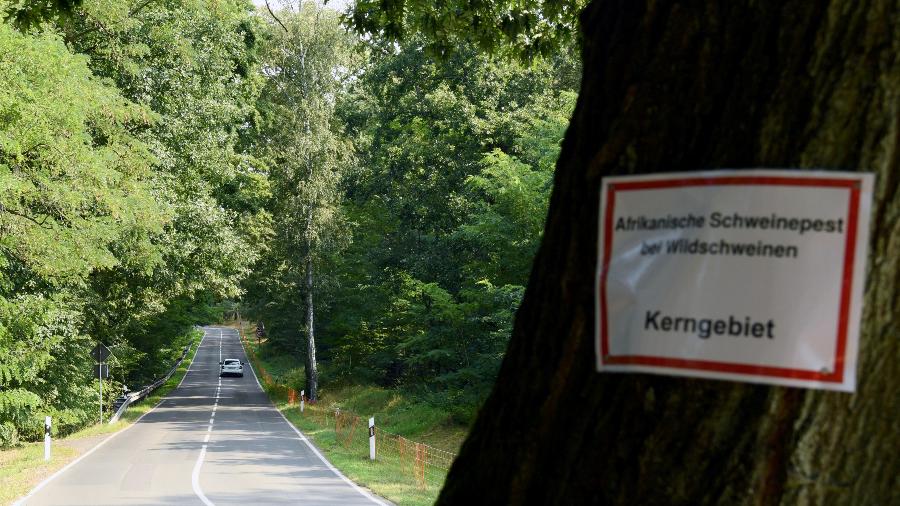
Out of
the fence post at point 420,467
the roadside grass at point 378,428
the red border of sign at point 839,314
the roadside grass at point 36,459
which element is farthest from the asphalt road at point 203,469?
the red border of sign at point 839,314

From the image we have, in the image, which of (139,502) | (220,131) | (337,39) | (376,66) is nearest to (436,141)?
(376,66)

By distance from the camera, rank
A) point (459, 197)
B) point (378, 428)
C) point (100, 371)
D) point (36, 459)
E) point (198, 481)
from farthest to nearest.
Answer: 1. point (459, 197)
2. point (100, 371)
3. point (378, 428)
4. point (36, 459)
5. point (198, 481)

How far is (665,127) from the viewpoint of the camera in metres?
1.86

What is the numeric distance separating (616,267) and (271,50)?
127 feet

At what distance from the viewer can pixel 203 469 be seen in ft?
63.2

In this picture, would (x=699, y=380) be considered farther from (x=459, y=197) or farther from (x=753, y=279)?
(x=459, y=197)

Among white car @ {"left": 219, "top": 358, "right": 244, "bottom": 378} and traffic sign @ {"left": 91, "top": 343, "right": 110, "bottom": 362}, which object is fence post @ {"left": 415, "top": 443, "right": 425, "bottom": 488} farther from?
white car @ {"left": 219, "top": 358, "right": 244, "bottom": 378}

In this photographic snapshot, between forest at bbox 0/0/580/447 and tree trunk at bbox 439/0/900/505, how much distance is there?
232 inches

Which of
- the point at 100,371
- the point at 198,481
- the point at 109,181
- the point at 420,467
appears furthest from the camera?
the point at 100,371

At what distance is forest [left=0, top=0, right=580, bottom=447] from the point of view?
1755 centimetres

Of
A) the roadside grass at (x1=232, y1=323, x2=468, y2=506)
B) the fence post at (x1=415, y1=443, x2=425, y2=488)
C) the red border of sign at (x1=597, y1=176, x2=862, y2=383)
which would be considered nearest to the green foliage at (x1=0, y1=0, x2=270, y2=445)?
the roadside grass at (x1=232, y1=323, x2=468, y2=506)

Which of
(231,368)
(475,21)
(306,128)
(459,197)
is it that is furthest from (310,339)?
(475,21)

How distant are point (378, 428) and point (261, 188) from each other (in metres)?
11.8

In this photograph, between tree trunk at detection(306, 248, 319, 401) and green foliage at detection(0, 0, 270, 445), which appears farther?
tree trunk at detection(306, 248, 319, 401)
